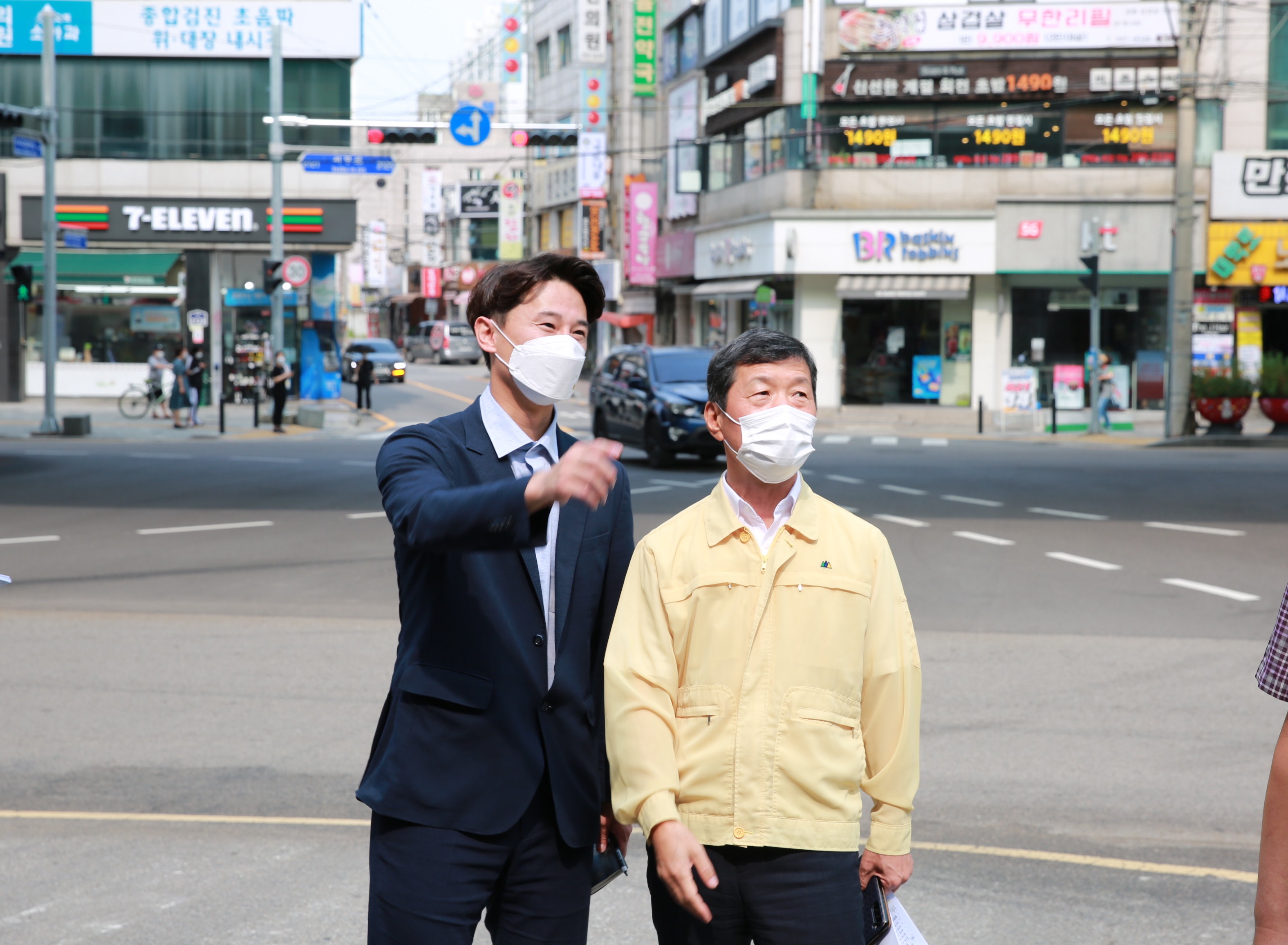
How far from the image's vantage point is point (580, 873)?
292 cm

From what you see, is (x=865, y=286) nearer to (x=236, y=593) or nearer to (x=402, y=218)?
(x=236, y=593)

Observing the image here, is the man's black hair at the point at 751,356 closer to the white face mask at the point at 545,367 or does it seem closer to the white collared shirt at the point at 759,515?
the white collared shirt at the point at 759,515

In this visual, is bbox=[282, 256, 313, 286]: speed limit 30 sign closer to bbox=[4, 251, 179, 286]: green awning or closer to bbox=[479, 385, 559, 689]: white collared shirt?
bbox=[4, 251, 179, 286]: green awning

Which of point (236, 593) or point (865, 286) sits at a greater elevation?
point (865, 286)

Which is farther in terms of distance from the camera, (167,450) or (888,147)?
(888,147)

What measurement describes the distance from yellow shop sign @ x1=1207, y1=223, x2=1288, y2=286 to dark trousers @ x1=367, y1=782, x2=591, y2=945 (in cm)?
3418

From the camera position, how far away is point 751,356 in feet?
9.98

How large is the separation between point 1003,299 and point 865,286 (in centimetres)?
342

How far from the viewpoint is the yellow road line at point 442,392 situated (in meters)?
44.0

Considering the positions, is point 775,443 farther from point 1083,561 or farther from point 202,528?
point 202,528

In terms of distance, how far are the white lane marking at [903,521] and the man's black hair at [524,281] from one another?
1216 centimetres

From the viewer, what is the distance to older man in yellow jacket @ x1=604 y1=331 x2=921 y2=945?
2770 mm

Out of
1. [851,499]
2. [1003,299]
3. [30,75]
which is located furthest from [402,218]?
[851,499]

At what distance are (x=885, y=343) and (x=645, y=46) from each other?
1819cm
